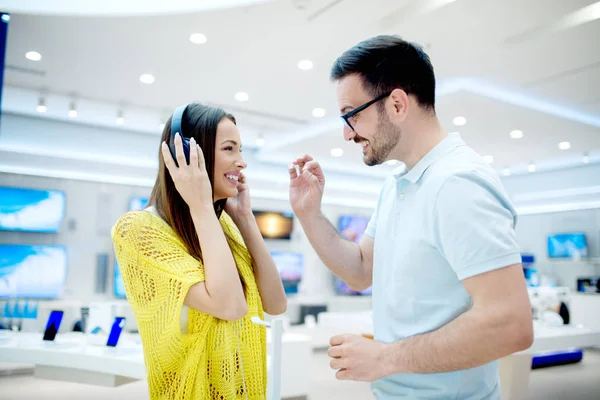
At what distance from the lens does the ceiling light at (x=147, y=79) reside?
5.40 m


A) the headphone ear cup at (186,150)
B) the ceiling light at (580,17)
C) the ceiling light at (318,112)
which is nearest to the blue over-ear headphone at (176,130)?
the headphone ear cup at (186,150)

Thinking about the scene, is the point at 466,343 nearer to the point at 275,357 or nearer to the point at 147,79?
the point at 275,357

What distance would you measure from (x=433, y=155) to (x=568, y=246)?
9827 mm

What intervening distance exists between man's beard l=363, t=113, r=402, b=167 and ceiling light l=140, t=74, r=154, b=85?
460cm

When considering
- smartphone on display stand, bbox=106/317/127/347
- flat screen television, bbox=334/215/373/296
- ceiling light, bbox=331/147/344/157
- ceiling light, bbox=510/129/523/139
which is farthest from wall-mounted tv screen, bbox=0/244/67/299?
ceiling light, bbox=510/129/523/139

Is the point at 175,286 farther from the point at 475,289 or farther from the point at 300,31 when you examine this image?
the point at 300,31

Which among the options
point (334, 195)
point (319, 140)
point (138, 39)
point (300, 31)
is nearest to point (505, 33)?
point (300, 31)

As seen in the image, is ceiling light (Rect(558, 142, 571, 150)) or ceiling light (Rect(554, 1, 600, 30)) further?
ceiling light (Rect(558, 142, 571, 150))

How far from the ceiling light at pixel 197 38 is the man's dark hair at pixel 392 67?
10.9 feet

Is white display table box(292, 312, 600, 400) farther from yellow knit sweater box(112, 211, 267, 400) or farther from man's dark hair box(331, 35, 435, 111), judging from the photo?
man's dark hair box(331, 35, 435, 111)

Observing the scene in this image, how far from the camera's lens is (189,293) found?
1.29 meters

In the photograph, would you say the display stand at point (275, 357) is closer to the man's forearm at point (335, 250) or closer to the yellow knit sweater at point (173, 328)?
the yellow knit sweater at point (173, 328)

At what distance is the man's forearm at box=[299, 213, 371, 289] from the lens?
154cm

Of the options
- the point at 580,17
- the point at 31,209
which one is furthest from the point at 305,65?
the point at 31,209
